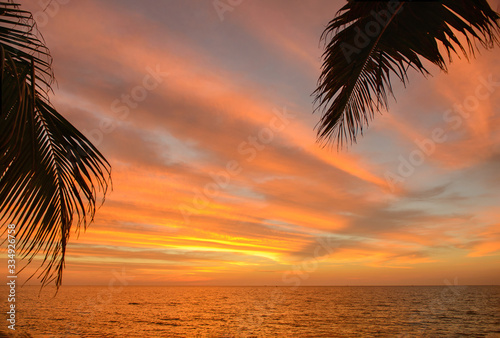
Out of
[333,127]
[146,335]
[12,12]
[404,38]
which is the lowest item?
[146,335]

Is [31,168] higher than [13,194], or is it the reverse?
[31,168]

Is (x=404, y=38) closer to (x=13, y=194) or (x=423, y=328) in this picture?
(x=13, y=194)

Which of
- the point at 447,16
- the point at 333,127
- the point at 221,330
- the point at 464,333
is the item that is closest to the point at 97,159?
the point at 333,127

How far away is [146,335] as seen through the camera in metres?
27.7

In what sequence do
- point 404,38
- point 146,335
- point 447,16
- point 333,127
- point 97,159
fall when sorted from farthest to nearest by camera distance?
point 146,335 → point 333,127 → point 97,159 → point 404,38 → point 447,16

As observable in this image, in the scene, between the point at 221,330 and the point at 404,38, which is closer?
the point at 404,38

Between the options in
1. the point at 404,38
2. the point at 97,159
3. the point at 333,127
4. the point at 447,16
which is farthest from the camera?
the point at 333,127

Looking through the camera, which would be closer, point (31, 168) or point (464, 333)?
point (31, 168)

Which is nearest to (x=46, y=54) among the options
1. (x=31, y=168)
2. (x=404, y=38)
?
(x=31, y=168)

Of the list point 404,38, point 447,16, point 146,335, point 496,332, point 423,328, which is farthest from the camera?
point 423,328

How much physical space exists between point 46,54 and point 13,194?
1.24 metres

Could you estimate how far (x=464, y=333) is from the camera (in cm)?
3012

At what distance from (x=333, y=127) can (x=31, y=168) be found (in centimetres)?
273

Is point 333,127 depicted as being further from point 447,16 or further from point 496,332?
point 496,332
